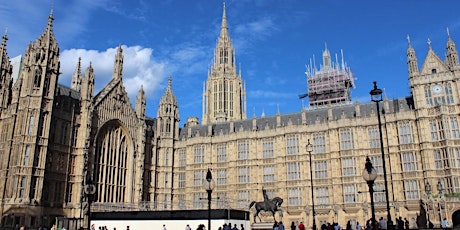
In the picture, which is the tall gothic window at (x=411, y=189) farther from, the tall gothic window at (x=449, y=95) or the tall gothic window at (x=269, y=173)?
the tall gothic window at (x=269, y=173)

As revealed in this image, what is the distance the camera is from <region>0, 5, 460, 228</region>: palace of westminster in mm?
43625

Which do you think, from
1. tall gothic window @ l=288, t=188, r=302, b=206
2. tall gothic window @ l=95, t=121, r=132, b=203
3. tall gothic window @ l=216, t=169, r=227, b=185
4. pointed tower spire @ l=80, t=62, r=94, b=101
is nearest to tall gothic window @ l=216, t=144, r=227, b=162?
tall gothic window @ l=216, t=169, r=227, b=185

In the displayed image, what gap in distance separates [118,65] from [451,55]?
44824mm

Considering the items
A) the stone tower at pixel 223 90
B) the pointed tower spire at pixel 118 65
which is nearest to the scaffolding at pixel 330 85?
the stone tower at pixel 223 90

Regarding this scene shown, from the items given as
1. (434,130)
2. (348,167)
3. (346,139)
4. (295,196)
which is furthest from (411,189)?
(295,196)

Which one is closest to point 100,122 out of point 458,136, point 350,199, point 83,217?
point 83,217

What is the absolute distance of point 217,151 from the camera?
199ft

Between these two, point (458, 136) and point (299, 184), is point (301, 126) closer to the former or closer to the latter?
point (299, 184)

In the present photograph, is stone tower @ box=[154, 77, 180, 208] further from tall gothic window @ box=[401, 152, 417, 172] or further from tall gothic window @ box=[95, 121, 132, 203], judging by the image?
tall gothic window @ box=[401, 152, 417, 172]

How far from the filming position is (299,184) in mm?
53500

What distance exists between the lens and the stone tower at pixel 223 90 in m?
86.2

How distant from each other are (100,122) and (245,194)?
73.1ft

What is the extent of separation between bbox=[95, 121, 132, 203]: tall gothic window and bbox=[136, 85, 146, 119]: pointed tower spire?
14.7 feet

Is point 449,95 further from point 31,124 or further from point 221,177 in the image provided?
point 31,124
